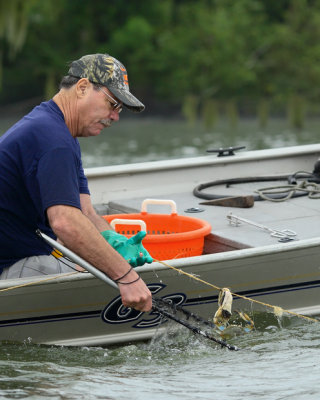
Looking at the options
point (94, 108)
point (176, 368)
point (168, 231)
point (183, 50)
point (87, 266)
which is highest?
point (183, 50)

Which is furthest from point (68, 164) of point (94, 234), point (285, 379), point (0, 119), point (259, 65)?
point (259, 65)

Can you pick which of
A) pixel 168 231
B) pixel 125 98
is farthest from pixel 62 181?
pixel 168 231

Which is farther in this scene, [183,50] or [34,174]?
[183,50]

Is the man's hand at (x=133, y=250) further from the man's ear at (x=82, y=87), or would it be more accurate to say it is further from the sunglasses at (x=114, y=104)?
the man's ear at (x=82, y=87)

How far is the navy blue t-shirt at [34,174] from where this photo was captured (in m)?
3.87

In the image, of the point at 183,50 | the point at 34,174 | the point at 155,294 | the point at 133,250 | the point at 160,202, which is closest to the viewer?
the point at 34,174

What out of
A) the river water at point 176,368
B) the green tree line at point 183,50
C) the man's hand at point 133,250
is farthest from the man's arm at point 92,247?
the green tree line at point 183,50

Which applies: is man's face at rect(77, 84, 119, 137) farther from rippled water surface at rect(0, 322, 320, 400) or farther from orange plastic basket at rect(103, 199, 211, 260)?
rippled water surface at rect(0, 322, 320, 400)

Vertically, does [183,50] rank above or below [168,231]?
above

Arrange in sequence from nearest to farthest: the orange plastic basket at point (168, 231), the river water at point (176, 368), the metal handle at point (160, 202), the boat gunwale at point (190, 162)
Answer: the river water at point (176, 368) → the orange plastic basket at point (168, 231) → the metal handle at point (160, 202) → the boat gunwale at point (190, 162)

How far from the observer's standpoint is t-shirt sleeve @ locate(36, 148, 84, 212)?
12.6ft

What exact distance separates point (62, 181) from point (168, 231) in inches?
74.7

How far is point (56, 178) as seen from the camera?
3.85m

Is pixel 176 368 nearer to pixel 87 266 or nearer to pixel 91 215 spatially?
pixel 87 266
